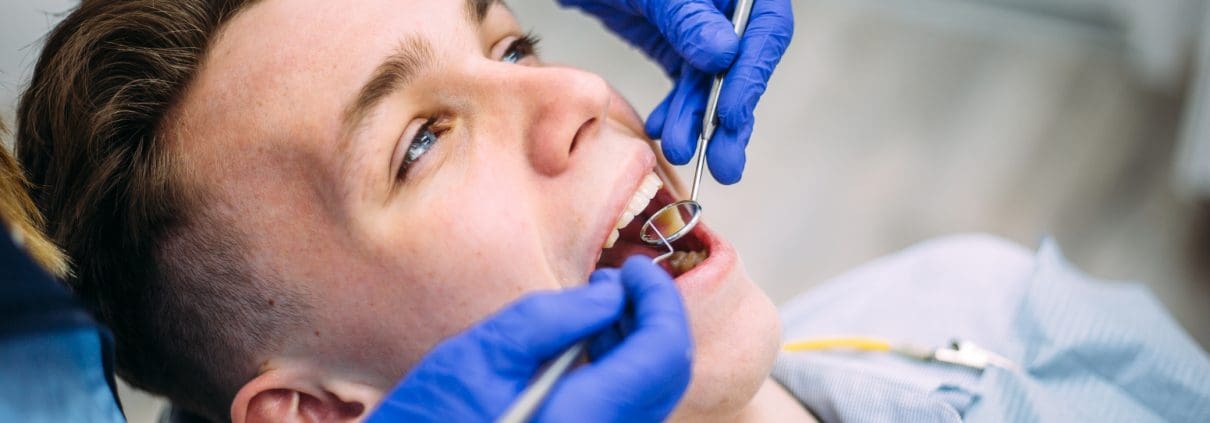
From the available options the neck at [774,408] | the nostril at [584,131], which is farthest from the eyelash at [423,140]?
the neck at [774,408]

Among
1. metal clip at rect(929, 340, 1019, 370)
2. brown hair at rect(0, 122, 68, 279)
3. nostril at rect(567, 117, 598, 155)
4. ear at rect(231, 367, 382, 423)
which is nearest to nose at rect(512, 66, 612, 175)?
nostril at rect(567, 117, 598, 155)

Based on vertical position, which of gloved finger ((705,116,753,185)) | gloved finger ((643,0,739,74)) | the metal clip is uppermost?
gloved finger ((643,0,739,74))

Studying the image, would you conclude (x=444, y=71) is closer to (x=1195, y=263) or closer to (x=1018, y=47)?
(x=1195, y=263)

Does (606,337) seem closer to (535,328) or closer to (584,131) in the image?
(535,328)

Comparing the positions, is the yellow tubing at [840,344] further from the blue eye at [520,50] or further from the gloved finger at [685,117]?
the blue eye at [520,50]

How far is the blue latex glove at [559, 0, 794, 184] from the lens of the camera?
44.3 inches

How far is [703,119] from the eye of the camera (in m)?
1.17

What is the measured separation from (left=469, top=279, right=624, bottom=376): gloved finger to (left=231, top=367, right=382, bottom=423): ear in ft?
0.81

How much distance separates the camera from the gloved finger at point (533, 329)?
2.61 ft

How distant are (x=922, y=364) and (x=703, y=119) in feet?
1.57

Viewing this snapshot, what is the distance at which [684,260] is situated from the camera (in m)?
1.16

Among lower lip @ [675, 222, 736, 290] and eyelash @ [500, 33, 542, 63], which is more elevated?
eyelash @ [500, 33, 542, 63]

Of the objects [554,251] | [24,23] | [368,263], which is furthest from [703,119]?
[24,23]

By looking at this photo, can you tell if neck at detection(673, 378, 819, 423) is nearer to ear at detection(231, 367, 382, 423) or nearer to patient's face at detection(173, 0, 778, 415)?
patient's face at detection(173, 0, 778, 415)
